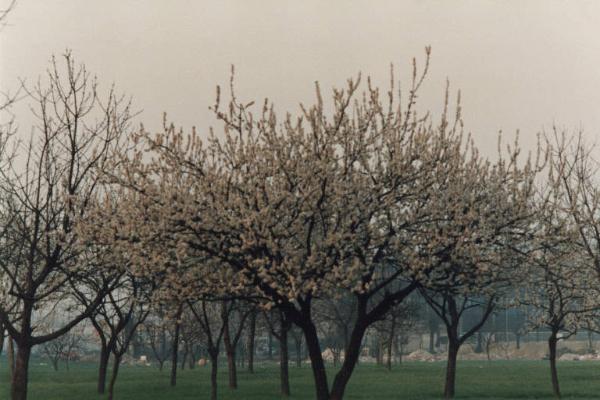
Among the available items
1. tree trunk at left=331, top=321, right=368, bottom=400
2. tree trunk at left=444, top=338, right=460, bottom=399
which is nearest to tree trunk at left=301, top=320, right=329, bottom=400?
tree trunk at left=331, top=321, right=368, bottom=400

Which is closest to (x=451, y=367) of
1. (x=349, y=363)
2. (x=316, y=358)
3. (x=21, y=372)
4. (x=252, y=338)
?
(x=349, y=363)

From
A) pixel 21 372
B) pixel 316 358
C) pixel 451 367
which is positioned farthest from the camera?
pixel 451 367

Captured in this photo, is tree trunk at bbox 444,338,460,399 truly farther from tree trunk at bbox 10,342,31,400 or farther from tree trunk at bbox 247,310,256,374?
tree trunk at bbox 10,342,31,400

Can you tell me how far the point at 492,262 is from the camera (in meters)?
19.9

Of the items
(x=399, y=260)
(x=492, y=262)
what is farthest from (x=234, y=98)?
(x=492, y=262)

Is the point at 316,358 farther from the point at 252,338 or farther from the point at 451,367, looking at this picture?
the point at 252,338

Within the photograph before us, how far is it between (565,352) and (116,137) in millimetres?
120564

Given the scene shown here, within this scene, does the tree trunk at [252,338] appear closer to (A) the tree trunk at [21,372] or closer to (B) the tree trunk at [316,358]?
(B) the tree trunk at [316,358]

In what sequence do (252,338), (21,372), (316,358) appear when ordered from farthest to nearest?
(252,338)
(316,358)
(21,372)

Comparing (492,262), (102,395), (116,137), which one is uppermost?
(116,137)

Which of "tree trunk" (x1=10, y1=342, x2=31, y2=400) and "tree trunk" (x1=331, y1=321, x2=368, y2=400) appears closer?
"tree trunk" (x1=10, y1=342, x2=31, y2=400)

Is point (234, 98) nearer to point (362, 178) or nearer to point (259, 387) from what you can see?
point (362, 178)

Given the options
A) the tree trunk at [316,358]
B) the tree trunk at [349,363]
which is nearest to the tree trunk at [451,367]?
the tree trunk at [349,363]

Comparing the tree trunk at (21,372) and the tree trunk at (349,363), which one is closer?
the tree trunk at (21,372)
